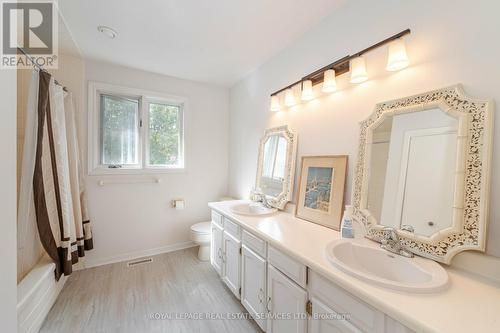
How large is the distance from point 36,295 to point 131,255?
3.99 ft

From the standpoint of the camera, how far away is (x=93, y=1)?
152cm

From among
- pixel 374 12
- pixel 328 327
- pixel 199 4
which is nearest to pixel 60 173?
pixel 199 4

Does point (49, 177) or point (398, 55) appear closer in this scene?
point (398, 55)

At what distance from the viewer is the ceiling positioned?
61.4 inches

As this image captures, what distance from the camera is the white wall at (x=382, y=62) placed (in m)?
0.94

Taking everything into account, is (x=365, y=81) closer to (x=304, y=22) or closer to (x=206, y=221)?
(x=304, y=22)

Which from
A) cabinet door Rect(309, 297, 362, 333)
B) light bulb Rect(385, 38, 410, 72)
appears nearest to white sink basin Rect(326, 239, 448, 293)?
cabinet door Rect(309, 297, 362, 333)

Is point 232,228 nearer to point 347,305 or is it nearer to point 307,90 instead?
point 347,305

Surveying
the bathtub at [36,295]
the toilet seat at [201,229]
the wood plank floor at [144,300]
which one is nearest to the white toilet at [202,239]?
the toilet seat at [201,229]

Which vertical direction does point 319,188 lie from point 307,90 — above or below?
below

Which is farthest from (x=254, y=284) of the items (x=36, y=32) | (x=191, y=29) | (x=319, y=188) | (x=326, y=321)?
(x=36, y=32)

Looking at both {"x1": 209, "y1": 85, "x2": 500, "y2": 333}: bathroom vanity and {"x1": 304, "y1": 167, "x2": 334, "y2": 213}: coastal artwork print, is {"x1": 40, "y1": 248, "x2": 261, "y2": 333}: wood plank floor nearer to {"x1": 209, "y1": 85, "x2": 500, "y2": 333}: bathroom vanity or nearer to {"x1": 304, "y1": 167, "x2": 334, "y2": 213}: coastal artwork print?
{"x1": 209, "y1": 85, "x2": 500, "y2": 333}: bathroom vanity

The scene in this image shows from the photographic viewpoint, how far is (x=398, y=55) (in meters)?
1.17

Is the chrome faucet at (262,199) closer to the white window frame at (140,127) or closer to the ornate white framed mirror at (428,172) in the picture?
the ornate white framed mirror at (428,172)
